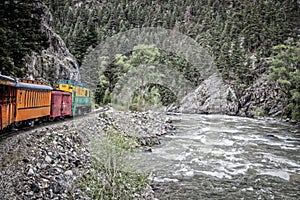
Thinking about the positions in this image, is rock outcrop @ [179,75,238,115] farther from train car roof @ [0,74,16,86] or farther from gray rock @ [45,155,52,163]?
gray rock @ [45,155,52,163]

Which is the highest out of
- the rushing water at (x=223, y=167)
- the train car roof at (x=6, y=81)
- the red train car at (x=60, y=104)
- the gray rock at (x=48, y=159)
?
the train car roof at (x=6, y=81)

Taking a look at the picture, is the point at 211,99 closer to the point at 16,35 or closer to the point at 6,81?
the point at 16,35

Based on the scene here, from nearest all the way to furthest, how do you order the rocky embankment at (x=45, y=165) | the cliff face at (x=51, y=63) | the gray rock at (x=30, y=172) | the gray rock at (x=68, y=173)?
the rocky embankment at (x=45, y=165)
the gray rock at (x=30, y=172)
the gray rock at (x=68, y=173)
the cliff face at (x=51, y=63)

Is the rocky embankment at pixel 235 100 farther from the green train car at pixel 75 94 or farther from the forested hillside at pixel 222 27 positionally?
the green train car at pixel 75 94

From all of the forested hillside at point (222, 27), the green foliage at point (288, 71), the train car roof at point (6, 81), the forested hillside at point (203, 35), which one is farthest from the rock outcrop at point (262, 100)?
the train car roof at point (6, 81)

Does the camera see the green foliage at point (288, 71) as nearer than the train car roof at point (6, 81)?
No

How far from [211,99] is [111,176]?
A: 55427 mm

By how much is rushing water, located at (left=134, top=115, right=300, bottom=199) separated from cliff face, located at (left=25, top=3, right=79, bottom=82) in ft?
47.6

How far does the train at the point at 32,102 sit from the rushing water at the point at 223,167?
5.44 metres

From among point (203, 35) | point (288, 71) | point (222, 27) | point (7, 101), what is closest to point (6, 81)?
point (7, 101)

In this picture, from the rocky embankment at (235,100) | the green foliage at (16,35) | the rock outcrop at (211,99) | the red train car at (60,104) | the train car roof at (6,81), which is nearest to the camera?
the train car roof at (6,81)

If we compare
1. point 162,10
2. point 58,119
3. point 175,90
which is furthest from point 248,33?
point 162,10

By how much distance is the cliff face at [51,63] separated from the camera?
30.7m

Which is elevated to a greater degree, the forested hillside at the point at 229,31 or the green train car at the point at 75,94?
the forested hillside at the point at 229,31
